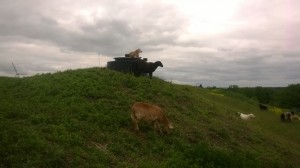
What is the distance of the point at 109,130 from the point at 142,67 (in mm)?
8722

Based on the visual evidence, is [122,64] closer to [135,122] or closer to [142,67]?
[142,67]

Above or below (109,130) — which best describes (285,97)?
below

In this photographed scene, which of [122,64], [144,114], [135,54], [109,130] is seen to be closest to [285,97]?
[135,54]

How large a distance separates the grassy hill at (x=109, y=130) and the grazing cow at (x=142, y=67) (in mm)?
888

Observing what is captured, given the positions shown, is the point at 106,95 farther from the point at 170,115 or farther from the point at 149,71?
the point at 149,71

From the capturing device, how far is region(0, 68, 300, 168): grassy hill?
10.9 metres

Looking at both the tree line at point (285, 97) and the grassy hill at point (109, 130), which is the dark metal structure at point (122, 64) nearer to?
the grassy hill at point (109, 130)

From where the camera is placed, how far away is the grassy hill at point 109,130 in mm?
10938

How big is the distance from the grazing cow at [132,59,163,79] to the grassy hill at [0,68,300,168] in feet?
2.91

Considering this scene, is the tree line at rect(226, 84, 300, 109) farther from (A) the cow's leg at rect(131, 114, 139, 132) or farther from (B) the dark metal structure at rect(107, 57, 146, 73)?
(A) the cow's leg at rect(131, 114, 139, 132)

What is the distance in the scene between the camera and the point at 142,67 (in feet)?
72.1

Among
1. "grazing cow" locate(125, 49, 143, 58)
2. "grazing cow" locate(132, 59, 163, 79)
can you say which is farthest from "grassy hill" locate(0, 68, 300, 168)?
"grazing cow" locate(125, 49, 143, 58)

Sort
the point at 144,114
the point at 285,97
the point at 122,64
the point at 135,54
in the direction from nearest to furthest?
the point at 144,114, the point at 122,64, the point at 135,54, the point at 285,97

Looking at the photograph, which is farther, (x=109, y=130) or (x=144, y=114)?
(x=144, y=114)
